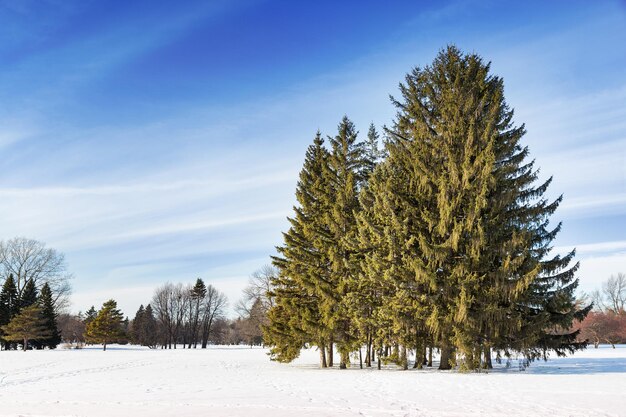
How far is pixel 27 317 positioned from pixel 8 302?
991 centimetres

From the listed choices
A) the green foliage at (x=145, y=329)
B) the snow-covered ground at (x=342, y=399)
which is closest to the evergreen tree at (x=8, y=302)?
the green foliage at (x=145, y=329)

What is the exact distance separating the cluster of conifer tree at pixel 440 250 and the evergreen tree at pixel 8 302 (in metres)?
47.8

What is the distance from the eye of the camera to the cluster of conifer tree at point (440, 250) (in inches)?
715

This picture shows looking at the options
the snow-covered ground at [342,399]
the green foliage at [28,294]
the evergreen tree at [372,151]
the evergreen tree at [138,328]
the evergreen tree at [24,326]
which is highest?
the evergreen tree at [372,151]

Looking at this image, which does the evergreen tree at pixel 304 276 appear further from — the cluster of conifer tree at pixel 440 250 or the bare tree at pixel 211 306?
the bare tree at pixel 211 306

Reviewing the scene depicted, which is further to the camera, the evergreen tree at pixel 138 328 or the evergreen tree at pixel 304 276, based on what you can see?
the evergreen tree at pixel 138 328

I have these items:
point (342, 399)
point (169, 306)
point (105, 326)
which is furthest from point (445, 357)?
point (169, 306)

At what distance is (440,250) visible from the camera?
1839 centimetres

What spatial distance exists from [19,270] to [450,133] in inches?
2292

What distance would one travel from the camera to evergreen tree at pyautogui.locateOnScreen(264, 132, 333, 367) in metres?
22.5

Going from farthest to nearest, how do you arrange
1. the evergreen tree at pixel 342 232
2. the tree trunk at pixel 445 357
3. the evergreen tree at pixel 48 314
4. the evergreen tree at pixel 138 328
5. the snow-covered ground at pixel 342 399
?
the evergreen tree at pixel 138 328 → the evergreen tree at pixel 48 314 → the evergreen tree at pixel 342 232 → the tree trunk at pixel 445 357 → the snow-covered ground at pixel 342 399

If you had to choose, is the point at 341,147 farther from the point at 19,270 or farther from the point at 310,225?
the point at 19,270

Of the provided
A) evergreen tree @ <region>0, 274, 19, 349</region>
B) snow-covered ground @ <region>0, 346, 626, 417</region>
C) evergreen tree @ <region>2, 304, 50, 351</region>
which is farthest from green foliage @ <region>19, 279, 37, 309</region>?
snow-covered ground @ <region>0, 346, 626, 417</region>

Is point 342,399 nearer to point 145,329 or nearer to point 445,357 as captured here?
point 445,357
